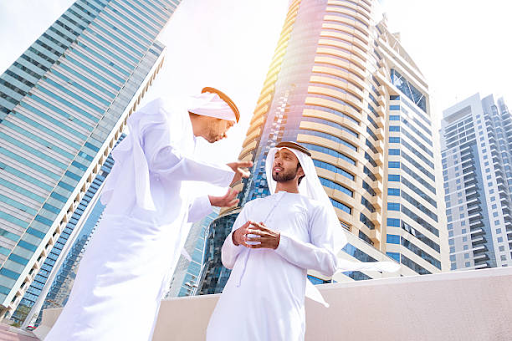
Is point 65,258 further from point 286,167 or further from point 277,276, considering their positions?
point 277,276

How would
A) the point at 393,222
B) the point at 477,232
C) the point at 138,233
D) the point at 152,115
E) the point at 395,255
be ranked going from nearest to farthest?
the point at 138,233
the point at 152,115
the point at 395,255
the point at 393,222
the point at 477,232

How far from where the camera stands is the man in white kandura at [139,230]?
1257 millimetres

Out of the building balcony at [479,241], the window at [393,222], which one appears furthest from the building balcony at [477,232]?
the window at [393,222]

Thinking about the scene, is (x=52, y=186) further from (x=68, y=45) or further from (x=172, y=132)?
(x=172, y=132)

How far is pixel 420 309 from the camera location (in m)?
1.92

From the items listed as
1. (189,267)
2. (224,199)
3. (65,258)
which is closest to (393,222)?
(224,199)

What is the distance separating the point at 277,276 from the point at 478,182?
92934 millimetres

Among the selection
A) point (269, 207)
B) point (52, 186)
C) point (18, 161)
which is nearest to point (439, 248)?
point (269, 207)

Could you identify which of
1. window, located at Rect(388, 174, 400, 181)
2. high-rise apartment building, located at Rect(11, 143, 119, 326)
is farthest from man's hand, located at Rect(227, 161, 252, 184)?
high-rise apartment building, located at Rect(11, 143, 119, 326)

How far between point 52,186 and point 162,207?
225 feet

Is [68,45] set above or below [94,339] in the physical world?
above

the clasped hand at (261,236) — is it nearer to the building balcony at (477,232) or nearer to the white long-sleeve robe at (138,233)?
the white long-sleeve robe at (138,233)

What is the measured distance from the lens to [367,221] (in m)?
39.8

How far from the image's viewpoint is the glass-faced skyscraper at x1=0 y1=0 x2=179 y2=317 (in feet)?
178
